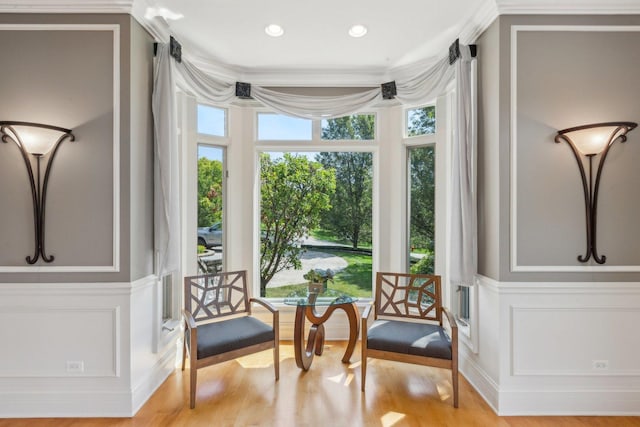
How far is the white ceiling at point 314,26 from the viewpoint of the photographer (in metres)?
2.47

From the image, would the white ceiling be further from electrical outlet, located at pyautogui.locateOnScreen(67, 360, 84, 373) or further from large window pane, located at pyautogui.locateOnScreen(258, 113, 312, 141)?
electrical outlet, located at pyautogui.locateOnScreen(67, 360, 84, 373)

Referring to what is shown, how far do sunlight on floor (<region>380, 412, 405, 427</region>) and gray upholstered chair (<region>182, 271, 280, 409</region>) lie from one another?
93 centimetres

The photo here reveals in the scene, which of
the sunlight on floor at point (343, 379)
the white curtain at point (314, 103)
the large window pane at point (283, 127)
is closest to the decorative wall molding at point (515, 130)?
the white curtain at point (314, 103)

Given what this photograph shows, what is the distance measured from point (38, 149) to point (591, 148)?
11.9 ft

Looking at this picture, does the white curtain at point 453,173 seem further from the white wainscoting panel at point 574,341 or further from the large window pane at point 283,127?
the large window pane at point 283,127

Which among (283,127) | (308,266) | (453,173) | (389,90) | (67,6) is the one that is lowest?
(308,266)

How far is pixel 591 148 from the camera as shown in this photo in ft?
7.93

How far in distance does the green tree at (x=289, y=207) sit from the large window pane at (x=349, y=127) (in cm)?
38

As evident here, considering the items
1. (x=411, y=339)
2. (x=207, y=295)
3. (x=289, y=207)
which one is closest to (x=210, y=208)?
(x=289, y=207)

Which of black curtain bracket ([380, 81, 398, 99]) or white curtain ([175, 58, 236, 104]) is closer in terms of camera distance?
white curtain ([175, 58, 236, 104])

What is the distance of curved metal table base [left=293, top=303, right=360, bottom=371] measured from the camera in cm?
308

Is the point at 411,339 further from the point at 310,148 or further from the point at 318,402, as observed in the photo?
the point at 310,148

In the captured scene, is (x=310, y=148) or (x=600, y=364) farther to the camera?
(x=310, y=148)

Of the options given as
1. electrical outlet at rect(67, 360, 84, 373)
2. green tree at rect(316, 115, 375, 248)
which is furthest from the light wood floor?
green tree at rect(316, 115, 375, 248)
